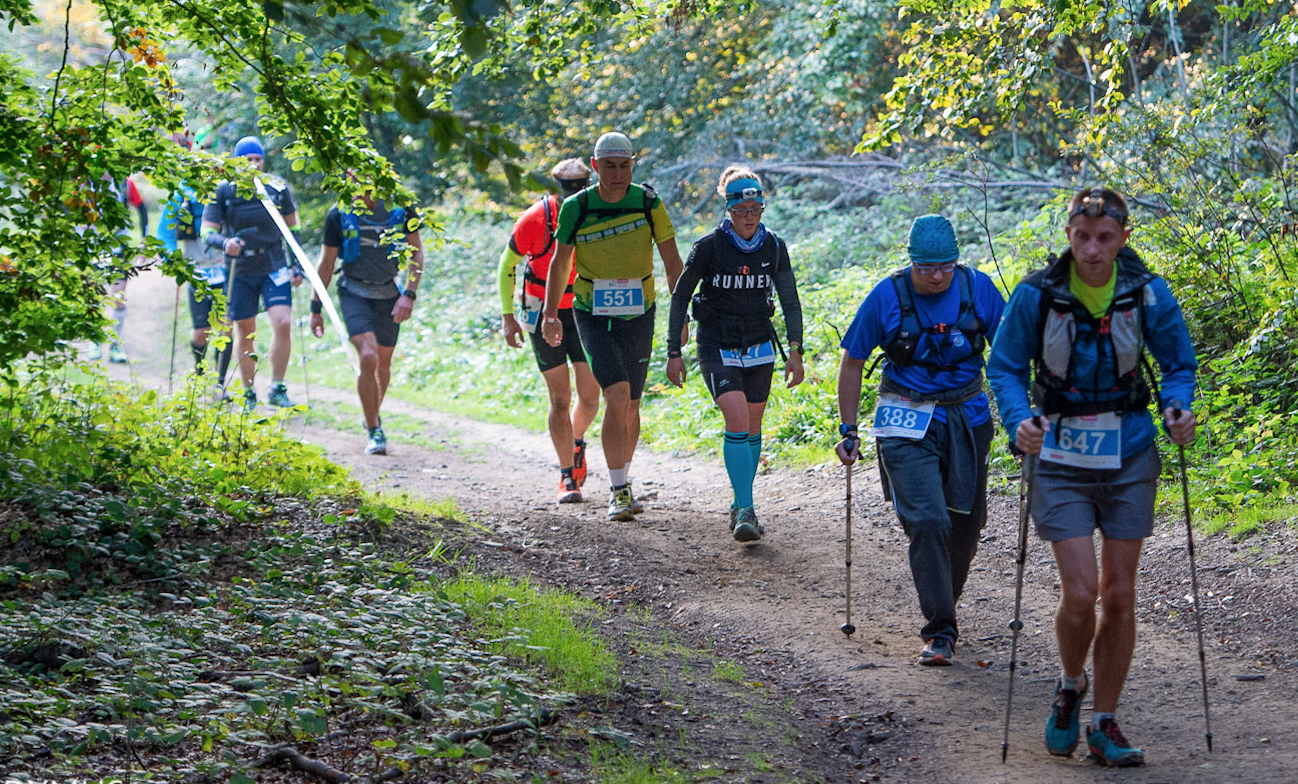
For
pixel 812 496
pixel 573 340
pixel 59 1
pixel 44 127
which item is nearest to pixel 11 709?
pixel 44 127

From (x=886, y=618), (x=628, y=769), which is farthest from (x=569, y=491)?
(x=628, y=769)

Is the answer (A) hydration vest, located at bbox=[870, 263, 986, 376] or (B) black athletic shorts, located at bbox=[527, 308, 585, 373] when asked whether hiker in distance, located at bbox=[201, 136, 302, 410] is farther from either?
(A) hydration vest, located at bbox=[870, 263, 986, 376]

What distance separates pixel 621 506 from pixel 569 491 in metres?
0.93

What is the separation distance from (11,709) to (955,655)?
13.3ft

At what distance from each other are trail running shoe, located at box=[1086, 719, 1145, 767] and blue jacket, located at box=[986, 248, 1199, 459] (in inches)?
38.3

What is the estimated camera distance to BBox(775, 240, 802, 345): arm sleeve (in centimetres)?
783

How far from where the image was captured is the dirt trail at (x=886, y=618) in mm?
4617

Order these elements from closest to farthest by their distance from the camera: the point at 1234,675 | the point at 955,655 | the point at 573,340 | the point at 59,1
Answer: the point at 1234,675 → the point at 955,655 → the point at 573,340 → the point at 59,1

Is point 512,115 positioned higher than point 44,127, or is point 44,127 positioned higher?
point 512,115

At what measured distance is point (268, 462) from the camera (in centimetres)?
792

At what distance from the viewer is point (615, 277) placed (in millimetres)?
8297

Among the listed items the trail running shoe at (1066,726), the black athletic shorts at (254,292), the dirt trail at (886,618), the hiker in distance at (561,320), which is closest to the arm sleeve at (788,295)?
the dirt trail at (886,618)

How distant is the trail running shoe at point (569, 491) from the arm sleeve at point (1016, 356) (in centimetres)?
544

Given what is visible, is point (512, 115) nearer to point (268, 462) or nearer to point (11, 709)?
point (268, 462)
